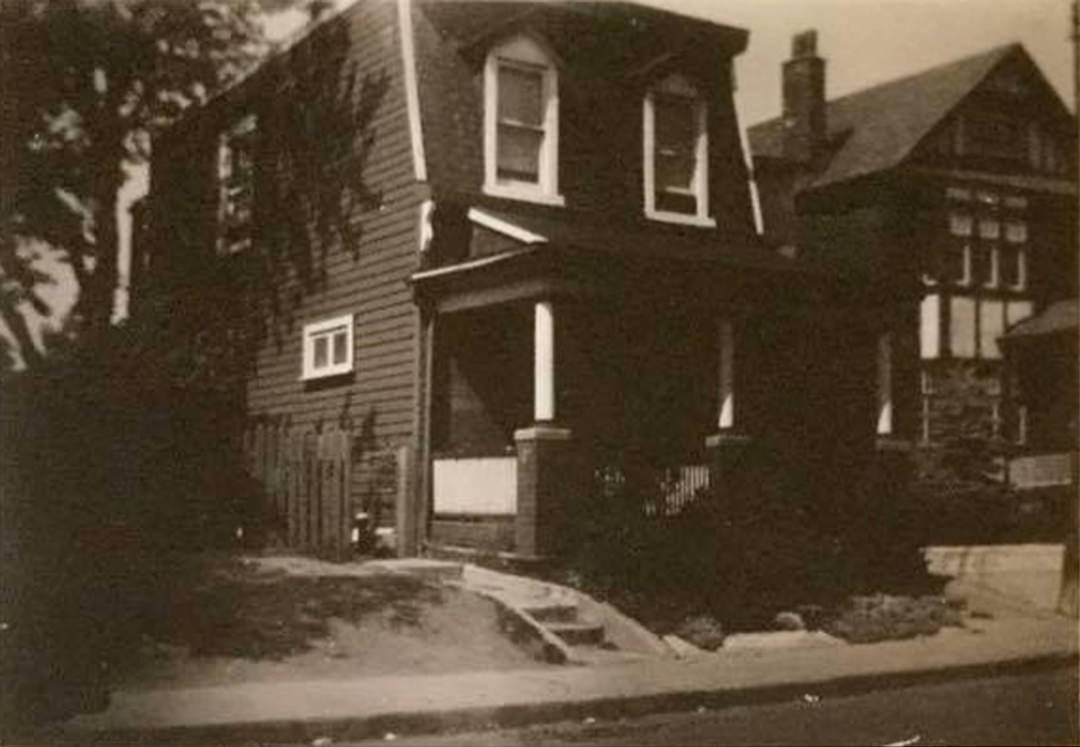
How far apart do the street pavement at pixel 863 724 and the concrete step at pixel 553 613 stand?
1198 millimetres

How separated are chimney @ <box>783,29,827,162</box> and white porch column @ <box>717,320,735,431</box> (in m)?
1.46

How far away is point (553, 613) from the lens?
6.90 metres

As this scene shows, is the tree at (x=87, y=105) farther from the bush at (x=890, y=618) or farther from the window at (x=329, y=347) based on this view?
the bush at (x=890, y=618)

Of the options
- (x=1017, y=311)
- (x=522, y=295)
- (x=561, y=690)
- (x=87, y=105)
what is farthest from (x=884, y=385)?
(x=87, y=105)

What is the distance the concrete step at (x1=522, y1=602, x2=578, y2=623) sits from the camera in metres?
6.85

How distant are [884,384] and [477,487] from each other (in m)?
2.63

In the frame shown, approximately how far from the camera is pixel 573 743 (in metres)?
5.16

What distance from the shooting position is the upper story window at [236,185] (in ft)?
22.0

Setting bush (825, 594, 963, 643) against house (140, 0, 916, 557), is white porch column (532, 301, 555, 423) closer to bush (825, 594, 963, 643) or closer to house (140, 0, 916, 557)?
house (140, 0, 916, 557)

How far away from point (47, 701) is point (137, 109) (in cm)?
261

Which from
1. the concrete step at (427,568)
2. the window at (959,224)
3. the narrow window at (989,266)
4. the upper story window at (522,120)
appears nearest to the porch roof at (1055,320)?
the narrow window at (989,266)

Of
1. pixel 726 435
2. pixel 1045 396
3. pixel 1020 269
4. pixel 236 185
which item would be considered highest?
pixel 236 185

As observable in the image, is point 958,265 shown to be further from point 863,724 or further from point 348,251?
point 348,251

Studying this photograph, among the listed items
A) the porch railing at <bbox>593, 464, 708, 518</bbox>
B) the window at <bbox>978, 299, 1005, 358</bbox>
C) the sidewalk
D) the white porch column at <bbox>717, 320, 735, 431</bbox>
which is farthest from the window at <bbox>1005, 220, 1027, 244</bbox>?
the white porch column at <bbox>717, 320, 735, 431</bbox>
